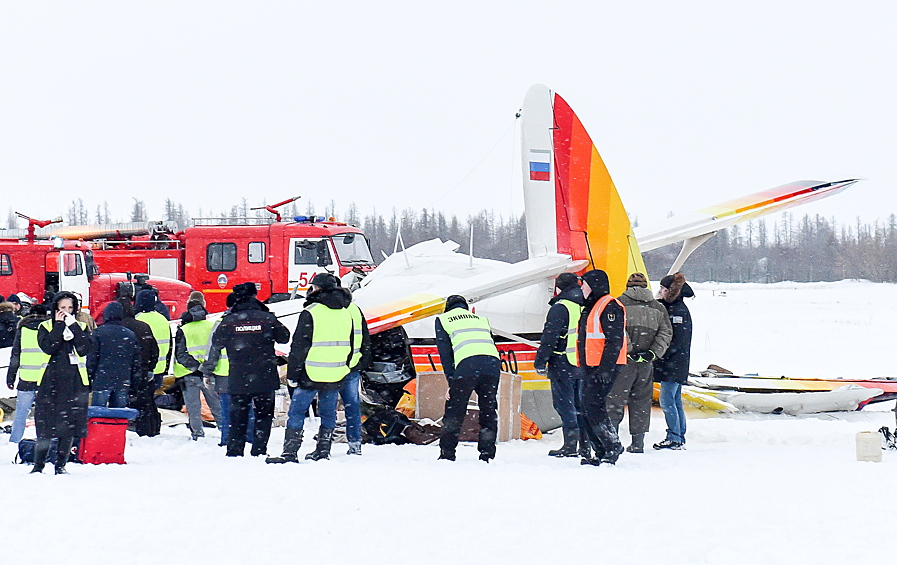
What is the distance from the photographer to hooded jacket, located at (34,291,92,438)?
653cm

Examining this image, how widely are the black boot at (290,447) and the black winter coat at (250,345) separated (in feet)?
1.62

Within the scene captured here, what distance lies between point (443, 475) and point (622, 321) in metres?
2.14

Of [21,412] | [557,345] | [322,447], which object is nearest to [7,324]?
[21,412]

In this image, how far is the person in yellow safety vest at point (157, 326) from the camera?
891cm

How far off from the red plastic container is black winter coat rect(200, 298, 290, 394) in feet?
3.19

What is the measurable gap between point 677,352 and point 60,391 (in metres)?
5.41

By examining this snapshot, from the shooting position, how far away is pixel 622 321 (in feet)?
23.7

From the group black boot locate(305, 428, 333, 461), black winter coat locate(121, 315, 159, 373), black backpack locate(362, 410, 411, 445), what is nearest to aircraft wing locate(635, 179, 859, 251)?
black backpack locate(362, 410, 411, 445)

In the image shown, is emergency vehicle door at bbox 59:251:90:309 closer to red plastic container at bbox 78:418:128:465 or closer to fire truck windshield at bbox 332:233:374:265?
fire truck windshield at bbox 332:233:374:265

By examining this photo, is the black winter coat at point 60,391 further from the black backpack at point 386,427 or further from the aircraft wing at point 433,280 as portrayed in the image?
the aircraft wing at point 433,280

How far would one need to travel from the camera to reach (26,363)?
723cm

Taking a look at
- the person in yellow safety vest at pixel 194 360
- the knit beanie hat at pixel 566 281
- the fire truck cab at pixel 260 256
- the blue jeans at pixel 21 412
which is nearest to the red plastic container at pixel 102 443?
the blue jeans at pixel 21 412

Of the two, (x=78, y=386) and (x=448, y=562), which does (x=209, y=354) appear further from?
(x=448, y=562)

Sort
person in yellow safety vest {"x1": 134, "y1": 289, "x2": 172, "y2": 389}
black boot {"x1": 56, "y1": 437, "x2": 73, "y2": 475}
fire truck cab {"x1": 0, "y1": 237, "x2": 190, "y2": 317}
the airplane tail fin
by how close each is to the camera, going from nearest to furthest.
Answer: black boot {"x1": 56, "y1": 437, "x2": 73, "y2": 475} < person in yellow safety vest {"x1": 134, "y1": 289, "x2": 172, "y2": 389} < the airplane tail fin < fire truck cab {"x1": 0, "y1": 237, "x2": 190, "y2": 317}
